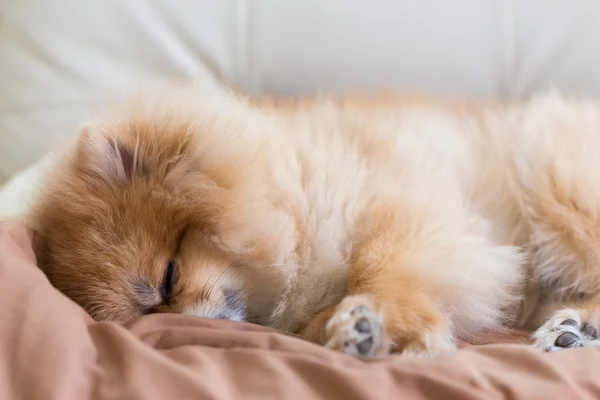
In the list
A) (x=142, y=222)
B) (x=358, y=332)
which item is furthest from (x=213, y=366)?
(x=142, y=222)

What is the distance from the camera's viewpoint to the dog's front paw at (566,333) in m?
1.47

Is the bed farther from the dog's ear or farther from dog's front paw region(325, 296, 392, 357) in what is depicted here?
the dog's ear

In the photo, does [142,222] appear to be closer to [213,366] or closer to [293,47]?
[213,366]

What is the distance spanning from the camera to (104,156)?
1.51 meters

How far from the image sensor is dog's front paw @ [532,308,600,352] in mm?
1466

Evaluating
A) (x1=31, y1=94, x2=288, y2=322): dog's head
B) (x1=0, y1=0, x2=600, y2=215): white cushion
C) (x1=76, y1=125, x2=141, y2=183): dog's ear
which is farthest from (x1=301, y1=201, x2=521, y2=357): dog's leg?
(x1=0, y1=0, x2=600, y2=215): white cushion

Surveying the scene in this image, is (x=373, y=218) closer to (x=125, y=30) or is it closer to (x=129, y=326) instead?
(x=129, y=326)

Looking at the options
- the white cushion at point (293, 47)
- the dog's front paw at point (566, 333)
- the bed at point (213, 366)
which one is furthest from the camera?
the white cushion at point (293, 47)

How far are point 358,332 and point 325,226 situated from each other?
39 cm

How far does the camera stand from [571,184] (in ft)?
5.76

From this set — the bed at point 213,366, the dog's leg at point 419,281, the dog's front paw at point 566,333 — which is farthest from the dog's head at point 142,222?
the dog's front paw at point 566,333

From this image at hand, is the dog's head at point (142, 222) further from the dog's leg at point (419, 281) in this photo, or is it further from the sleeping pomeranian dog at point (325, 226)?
the dog's leg at point (419, 281)

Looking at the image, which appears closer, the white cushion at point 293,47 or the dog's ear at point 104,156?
the dog's ear at point 104,156

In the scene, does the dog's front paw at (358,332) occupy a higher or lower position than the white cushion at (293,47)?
lower
